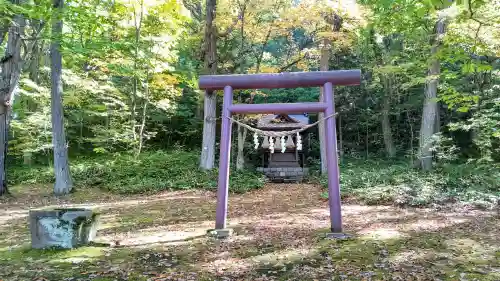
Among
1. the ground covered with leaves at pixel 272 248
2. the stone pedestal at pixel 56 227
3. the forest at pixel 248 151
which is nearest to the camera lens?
the ground covered with leaves at pixel 272 248

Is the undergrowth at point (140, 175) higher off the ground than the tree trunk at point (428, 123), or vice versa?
the tree trunk at point (428, 123)

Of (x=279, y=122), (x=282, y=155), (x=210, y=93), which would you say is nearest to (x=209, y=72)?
(x=210, y=93)

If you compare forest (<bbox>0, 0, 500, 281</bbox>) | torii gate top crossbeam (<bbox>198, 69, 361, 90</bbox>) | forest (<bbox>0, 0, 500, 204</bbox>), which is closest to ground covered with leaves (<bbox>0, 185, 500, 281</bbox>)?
forest (<bbox>0, 0, 500, 281</bbox>)

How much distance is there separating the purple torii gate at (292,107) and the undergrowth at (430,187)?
351 cm

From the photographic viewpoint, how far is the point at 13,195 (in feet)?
33.0

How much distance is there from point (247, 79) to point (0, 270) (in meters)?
4.20

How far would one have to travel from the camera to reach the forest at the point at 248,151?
4266 millimetres

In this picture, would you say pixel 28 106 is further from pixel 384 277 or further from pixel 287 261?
pixel 384 277

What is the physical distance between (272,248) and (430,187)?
581 centimetres

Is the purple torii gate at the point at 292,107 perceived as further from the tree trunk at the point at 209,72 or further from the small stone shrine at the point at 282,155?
the small stone shrine at the point at 282,155

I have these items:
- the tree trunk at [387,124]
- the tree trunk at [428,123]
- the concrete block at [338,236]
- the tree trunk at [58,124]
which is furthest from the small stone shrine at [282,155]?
the concrete block at [338,236]

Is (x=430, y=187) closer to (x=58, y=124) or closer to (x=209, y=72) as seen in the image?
(x=209, y=72)

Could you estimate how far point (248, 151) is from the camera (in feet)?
52.7

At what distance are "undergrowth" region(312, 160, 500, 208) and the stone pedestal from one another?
6.58 m
